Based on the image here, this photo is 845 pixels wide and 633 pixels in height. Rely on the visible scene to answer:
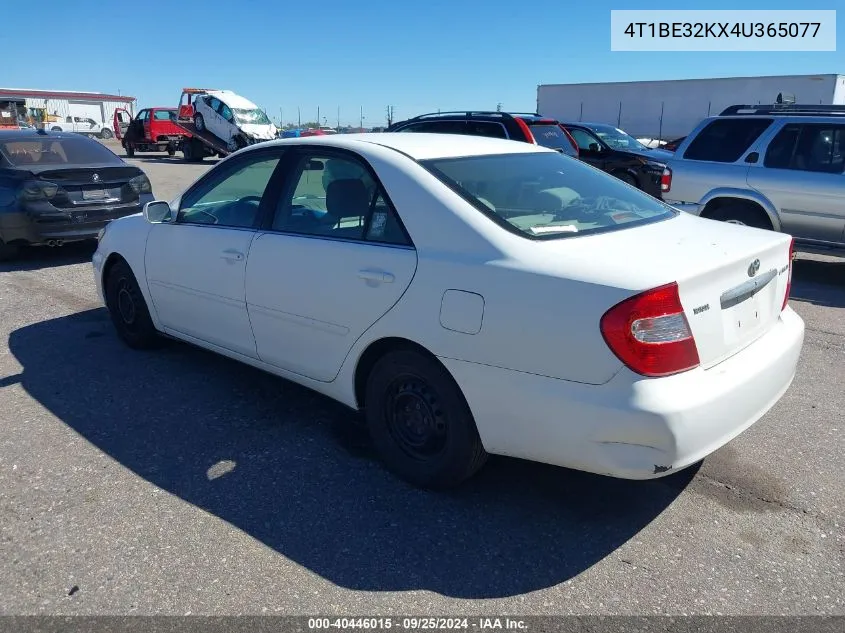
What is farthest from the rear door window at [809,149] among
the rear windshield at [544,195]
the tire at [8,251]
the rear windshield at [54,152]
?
the tire at [8,251]

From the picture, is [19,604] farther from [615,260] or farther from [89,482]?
[615,260]

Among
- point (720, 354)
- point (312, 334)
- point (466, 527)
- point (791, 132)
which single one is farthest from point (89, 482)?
point (791, 132)

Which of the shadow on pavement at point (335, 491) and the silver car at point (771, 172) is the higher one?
the silver car at point (771, 172)

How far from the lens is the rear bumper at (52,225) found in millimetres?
8000

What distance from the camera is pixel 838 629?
2.40m

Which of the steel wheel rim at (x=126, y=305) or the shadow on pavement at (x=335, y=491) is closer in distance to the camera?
the shadow on pavement at (x=335, y=491)

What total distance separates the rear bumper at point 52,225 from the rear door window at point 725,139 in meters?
7.16

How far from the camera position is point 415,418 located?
128 inches

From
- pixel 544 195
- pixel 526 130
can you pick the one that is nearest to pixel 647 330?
pixel 544 195

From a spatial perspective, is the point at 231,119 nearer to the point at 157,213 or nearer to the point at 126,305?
the point at 126,305

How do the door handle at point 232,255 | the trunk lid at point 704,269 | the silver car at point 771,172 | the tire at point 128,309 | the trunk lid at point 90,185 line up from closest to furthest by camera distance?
the trunk lid at point 704,269, the door handle at point 232,255, the tire at point 128,309, the silver car at point 771,172, the trunk lid at point 90,185

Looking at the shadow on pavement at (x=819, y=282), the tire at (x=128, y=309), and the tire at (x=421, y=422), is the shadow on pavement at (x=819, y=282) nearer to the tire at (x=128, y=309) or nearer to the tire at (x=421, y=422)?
the tire at (x=421, y=422)

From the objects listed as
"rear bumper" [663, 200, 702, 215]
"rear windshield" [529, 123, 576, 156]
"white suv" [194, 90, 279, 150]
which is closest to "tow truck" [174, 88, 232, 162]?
"white suv" [194, 90, 279, 150]

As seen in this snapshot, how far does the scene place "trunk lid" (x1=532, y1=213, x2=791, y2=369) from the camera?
8.70ft
